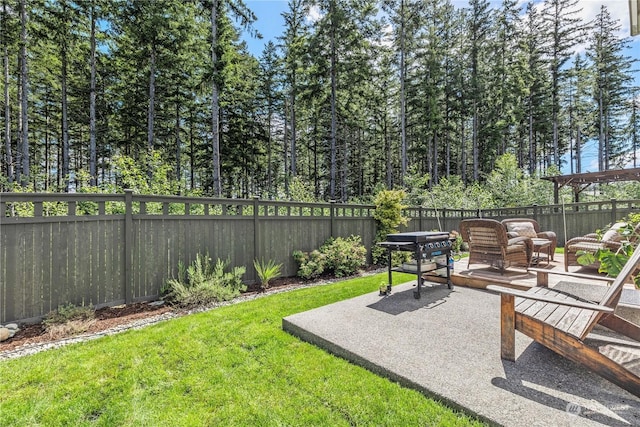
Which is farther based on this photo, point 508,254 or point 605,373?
point 508,254

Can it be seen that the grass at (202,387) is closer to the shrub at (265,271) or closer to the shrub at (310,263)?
the shrub at (265,271)

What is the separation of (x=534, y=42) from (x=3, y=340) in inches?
1030

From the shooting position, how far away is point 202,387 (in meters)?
2.12

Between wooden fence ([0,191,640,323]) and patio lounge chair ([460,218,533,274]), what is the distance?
9.56 ft

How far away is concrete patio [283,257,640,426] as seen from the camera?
1.68 m

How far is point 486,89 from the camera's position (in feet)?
61.9

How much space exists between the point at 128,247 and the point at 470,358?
4.21 m

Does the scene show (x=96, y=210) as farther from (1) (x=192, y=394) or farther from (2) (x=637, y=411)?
(2) (x=637, y=411)

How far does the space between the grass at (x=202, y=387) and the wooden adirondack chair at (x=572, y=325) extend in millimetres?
861

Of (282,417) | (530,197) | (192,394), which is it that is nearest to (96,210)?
(192,394)

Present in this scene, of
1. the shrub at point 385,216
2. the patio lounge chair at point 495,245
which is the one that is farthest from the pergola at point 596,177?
the patio lounge chair at point 495,245

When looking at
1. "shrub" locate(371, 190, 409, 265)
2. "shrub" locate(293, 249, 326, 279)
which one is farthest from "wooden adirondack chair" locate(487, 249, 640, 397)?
"shrub" locate(371, 190, 409, 265)

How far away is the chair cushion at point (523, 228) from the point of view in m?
5.71

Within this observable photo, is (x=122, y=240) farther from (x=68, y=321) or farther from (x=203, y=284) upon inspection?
(x=203, y=284)
